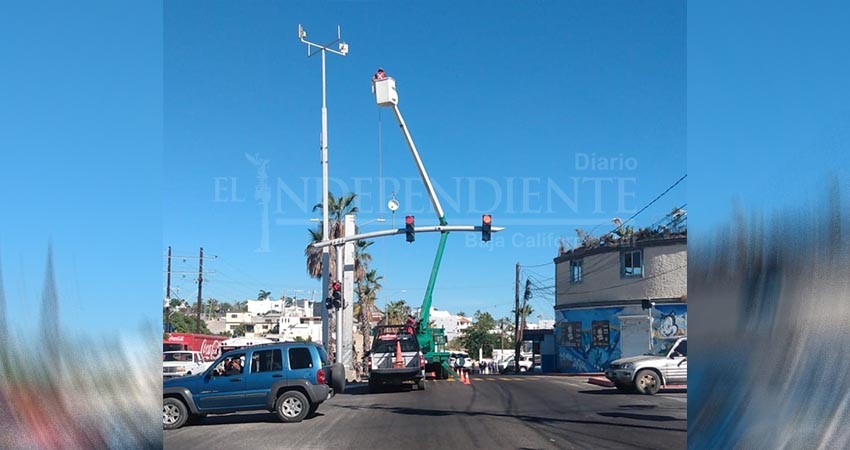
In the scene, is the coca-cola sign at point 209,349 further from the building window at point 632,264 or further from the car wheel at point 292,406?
the car wheel at point 292,406

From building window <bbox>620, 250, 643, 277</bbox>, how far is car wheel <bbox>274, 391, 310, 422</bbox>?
28229mm

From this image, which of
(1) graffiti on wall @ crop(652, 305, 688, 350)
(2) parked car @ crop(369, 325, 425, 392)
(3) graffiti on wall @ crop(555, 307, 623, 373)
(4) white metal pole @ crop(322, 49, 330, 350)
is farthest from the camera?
(3) graffiti on wall @ crop(555, 307, 623, 373)

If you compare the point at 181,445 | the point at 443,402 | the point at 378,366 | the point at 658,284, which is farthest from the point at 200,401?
the point at 658,284

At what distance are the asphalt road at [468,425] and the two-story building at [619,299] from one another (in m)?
20.0

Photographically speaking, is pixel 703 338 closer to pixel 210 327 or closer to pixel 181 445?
pixel 181 445

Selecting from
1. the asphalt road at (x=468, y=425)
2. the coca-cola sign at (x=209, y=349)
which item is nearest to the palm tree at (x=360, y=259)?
the coca-cola sign at (x=209, y=349)

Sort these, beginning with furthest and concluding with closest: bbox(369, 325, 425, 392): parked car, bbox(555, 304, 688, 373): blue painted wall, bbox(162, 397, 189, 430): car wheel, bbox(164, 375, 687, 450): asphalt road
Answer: bbox(555, 304, 688, 373): blue painted wall
bbox(369, 325, 425, 392): parked car
bbox(162, 397, 189, 430): car wheel
bbox(164, 375, 687, 450): asphalt road

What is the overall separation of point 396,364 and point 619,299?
2111 cm

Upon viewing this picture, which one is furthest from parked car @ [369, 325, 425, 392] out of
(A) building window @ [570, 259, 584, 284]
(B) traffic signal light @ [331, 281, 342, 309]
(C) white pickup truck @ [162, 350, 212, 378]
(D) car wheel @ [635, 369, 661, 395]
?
(A) building window @ [570, 259, 584, 284]

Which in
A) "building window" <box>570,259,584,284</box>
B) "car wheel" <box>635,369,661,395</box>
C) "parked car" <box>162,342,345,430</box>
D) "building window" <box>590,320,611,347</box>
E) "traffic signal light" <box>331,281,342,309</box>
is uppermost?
"building window" <box>570,259,584,284</box>

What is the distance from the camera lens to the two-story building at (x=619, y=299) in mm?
37688

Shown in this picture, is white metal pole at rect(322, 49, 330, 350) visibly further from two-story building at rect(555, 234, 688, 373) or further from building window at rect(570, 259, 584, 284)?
building window at rect(570, 259, 584, 284)

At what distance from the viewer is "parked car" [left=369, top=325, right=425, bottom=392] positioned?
2227 cm

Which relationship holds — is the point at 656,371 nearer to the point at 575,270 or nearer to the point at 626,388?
the point at 626,388
